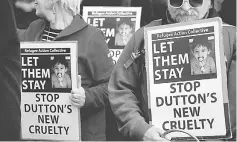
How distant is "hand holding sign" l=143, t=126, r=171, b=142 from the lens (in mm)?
4608

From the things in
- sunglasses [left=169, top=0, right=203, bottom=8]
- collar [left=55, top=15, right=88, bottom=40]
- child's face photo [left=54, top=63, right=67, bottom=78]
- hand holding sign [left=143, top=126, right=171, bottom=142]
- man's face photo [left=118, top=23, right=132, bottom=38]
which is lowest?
hand holding sign [left=143, top=126, right=171, bottom=142]

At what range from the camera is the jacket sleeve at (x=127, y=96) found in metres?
4.87

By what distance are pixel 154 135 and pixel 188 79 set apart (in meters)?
0.41

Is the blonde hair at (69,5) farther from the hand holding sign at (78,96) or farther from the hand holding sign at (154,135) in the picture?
the hand holding sign at (154,135)

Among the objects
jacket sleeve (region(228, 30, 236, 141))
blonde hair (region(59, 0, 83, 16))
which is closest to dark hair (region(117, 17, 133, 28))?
blonde hair (region(59, 0, 83, 16))

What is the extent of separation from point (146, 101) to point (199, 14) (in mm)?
645

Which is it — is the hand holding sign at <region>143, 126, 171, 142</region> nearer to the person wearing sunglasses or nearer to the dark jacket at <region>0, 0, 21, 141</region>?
the person wearing sunglasses

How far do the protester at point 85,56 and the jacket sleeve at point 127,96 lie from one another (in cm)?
59

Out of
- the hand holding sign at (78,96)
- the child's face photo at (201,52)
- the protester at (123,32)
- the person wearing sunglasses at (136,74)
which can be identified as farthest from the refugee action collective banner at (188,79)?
the protester at (123,32)

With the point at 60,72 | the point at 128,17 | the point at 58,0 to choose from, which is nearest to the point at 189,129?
the point at 60,72

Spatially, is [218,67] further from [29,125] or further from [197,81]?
[29,125]

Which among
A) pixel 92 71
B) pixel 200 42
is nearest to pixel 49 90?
pixel 92 71

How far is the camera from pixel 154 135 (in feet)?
15.3

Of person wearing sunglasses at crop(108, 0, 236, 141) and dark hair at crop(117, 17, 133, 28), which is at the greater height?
dark hair at crop(117, 17, 133, 28)
